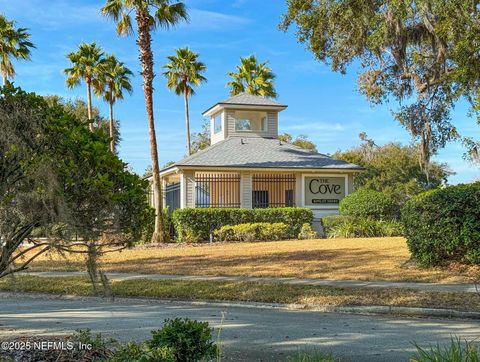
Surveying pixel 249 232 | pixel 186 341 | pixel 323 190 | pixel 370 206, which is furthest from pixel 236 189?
pixel 186 341

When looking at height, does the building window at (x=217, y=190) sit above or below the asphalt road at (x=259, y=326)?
above

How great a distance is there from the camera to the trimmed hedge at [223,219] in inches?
921

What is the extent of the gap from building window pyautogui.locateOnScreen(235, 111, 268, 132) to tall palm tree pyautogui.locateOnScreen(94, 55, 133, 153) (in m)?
12.2

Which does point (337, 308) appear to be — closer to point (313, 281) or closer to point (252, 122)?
point (313, 281)

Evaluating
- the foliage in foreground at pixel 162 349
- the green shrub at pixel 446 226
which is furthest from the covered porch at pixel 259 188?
the foliage in foreground at pixel 162 349

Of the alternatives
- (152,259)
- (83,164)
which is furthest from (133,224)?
(152,259)

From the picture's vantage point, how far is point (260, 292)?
11.0m

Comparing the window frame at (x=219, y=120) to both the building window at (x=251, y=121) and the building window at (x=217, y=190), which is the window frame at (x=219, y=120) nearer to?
the building window at (x=251, y=121)

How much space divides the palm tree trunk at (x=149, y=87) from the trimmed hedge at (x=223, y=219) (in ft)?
2.87

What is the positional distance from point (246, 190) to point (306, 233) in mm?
4025

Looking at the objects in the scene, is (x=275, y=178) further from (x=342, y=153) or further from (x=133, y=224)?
(x=342, y=153)

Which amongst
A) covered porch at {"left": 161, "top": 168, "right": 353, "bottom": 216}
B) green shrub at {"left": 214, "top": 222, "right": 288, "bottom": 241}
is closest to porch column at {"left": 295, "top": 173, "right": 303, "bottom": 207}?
covered porch at {"left": 161, "top": 168, "right": 353, "bottom": 216}

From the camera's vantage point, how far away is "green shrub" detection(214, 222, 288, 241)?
22953 millimetres

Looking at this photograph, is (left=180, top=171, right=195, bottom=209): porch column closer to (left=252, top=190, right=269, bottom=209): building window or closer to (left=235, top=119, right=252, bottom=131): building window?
(left=252, top=190, right=269, bottom=209): building window
